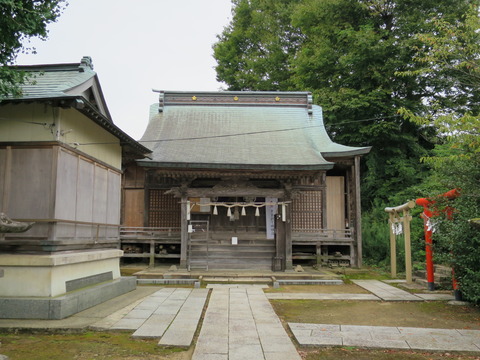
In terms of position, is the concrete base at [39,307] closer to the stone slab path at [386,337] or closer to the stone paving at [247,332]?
the stone paving at [247,332]

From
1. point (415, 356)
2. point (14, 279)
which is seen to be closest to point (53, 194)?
point (14, 279)

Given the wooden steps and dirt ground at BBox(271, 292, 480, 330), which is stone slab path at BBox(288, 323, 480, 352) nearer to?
dirt ground at BBox(271, 292, 480, 330)

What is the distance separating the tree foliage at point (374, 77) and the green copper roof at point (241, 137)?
295 cm

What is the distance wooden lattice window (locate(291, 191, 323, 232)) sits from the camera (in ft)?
51.9

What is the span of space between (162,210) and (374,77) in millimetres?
12872

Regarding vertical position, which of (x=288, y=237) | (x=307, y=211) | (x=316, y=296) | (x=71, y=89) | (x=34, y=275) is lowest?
(x=316, y=296)

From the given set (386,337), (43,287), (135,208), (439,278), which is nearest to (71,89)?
(43,287)

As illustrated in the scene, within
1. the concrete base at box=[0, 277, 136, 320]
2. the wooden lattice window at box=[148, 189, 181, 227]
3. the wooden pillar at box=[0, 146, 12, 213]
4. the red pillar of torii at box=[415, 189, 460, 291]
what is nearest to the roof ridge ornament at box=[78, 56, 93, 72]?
the wooden pillar at box=[0, 146, 12, 213]

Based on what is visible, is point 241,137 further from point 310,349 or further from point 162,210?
point 310,349

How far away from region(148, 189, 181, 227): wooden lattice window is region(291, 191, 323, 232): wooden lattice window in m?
4.93

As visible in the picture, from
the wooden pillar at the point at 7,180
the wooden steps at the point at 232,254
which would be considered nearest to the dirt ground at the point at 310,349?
the wooden pillar at the point at 7,180

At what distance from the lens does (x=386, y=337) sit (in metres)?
5.88

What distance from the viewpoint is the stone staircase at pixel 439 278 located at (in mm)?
10469

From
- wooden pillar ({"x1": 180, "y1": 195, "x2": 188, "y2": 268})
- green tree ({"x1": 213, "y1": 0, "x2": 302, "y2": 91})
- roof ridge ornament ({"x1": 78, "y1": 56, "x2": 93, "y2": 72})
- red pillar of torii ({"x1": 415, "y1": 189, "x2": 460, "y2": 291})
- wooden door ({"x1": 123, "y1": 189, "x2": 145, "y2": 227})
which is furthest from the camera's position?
green tree ({"x1": 213, "y1": 0, "x2": 302, "y2": 91})
